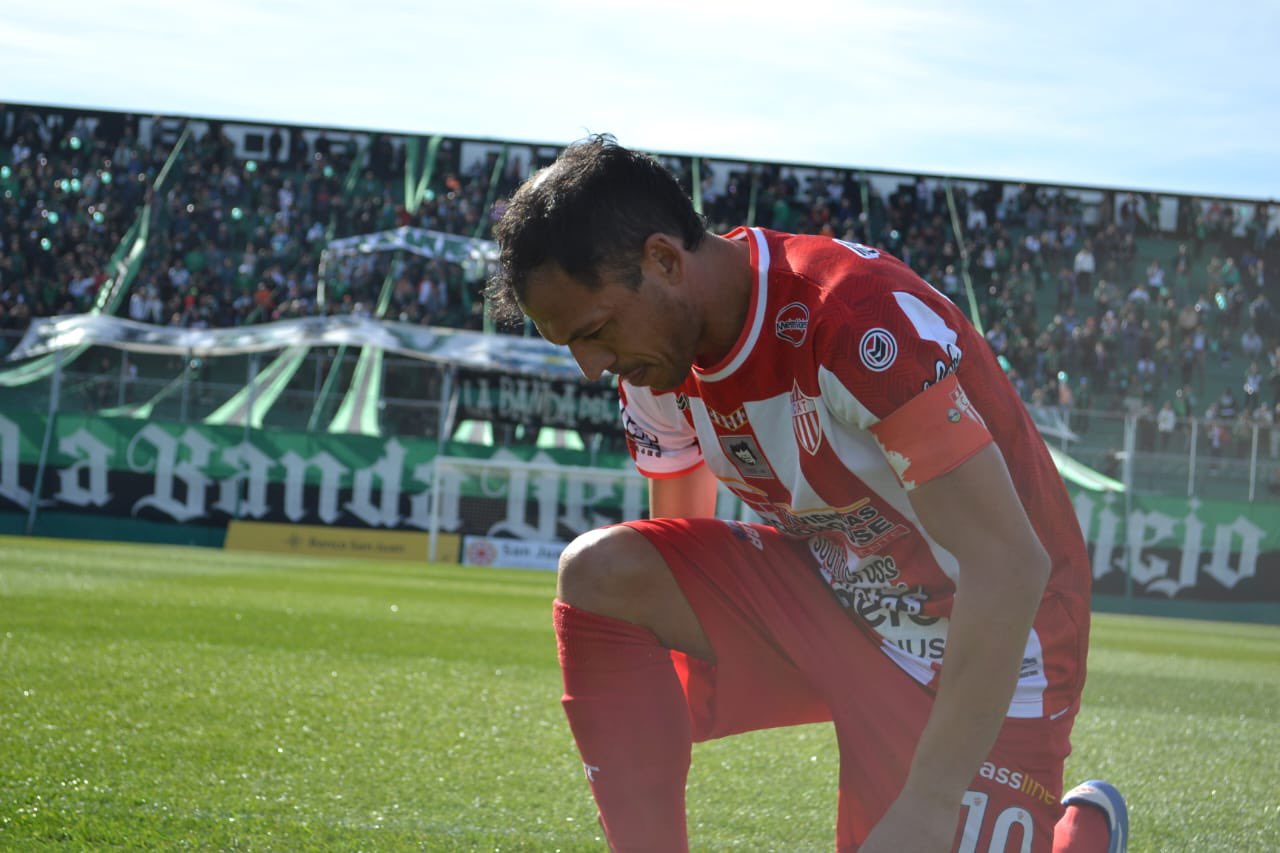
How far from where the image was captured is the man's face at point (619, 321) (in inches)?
84.7

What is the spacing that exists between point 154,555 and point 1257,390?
19.6 m

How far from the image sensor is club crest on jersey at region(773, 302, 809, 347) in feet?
7.08

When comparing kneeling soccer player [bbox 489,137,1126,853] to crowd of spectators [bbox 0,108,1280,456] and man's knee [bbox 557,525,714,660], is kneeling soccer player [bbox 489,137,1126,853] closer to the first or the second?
man's knee [bbox 557,525,714,660]

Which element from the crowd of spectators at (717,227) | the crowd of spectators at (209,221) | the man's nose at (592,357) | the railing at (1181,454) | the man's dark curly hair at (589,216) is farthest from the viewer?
the crowd of spectators at (209,221)

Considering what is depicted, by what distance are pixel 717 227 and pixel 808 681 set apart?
83.2 feet

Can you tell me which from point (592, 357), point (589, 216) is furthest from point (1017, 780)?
point (589, 216)

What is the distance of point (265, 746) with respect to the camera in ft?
14.3

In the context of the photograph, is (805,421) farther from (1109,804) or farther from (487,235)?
(487,235)

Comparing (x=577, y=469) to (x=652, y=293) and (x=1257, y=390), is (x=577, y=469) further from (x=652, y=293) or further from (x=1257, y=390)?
(x=652, y=293)

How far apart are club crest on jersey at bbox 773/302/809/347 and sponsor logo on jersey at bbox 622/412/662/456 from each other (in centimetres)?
72

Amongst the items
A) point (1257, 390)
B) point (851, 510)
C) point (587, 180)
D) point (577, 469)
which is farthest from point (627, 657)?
point (1257, 390)

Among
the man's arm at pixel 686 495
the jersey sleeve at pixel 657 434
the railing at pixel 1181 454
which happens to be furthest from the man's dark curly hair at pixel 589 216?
the railing at pixel 1181 454

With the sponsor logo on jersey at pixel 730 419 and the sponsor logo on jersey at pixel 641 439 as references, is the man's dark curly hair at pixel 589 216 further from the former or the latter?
the sponsor logo on jersey at pixel 641 439

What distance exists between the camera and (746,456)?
2484 millimetres
